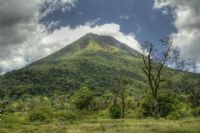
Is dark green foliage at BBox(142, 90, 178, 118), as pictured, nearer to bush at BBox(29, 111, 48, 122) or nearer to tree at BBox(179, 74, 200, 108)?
tree at BBox(179, 74, 200, 108)

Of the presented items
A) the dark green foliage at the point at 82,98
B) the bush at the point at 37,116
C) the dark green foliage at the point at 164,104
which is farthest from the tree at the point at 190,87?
the bush at the point at 37,116

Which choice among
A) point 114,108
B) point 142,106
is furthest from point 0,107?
point 142,106

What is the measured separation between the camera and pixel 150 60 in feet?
222

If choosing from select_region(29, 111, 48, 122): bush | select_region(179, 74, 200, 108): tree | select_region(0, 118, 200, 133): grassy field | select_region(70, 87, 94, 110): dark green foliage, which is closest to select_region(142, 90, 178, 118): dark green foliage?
select_region(179, 74, 200, 108): tree

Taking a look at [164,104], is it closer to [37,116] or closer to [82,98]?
[82,98]

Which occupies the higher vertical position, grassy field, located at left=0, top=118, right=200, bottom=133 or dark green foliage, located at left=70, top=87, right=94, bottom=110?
dark green foliage, located at left=70, top=87, right=94, bottom=110

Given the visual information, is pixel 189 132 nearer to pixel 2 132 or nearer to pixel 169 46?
pixel 2 132

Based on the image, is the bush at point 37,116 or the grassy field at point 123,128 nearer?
the grassy field at point 123,128

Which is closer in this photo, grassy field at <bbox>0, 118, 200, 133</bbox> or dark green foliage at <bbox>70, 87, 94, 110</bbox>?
grassy field at <bbox>0, 118, 200, 133</bbox>

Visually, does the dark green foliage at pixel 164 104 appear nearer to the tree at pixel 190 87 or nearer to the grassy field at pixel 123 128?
the tree at pixel 190 87

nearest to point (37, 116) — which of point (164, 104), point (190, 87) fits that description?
point (164, 104)

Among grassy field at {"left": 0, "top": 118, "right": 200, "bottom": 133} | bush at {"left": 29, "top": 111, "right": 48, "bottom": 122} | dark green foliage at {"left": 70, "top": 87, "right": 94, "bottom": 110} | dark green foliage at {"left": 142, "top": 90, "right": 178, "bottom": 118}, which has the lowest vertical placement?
grassy field at {"left": 0, "top": 118, "right": 200, "bottom": 133}

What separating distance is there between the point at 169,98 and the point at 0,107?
105 meters

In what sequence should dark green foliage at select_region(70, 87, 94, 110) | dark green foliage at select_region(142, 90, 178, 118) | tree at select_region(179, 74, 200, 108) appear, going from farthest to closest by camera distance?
dark green foliage at select_region(70, 87, 94, 110), dark green foliage at select_region(142, 90, 178, 118), tree at select_region(179, 74, 200, 108)
